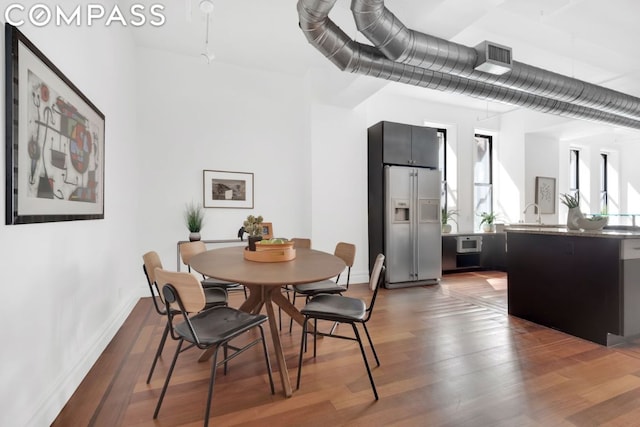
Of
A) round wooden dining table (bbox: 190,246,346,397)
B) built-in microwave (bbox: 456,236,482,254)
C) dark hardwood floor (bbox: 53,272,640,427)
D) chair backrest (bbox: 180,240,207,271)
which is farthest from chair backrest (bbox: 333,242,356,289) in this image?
built-in microwave (bbox: 456,236,482,254)

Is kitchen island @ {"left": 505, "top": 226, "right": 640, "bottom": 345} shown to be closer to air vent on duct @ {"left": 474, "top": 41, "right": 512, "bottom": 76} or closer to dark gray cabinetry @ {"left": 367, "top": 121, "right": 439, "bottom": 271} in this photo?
air vent on duct @ {"left": 474, "top": 41, "right": 512, "bottom": 76}

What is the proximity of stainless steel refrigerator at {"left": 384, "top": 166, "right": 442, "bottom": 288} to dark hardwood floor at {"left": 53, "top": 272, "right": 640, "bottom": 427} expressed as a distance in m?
1.75

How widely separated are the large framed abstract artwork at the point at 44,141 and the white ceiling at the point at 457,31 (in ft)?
4.12

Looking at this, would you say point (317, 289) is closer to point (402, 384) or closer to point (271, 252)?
point (271, 252)

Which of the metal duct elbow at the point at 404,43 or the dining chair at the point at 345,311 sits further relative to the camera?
the metal duct elbow at the point at 404,43

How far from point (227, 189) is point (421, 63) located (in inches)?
122

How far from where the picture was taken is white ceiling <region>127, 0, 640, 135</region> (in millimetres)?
2881

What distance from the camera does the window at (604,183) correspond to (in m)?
8.24

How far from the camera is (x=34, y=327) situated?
156 cm

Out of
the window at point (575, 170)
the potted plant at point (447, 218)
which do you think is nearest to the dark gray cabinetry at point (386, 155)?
the potted plant at point (447, 218)

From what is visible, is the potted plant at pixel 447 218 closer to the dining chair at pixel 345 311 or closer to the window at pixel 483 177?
the window at pixel 483 177

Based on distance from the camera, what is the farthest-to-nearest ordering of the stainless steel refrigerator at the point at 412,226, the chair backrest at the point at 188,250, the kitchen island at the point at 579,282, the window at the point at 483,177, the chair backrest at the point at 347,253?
1. the window at the point at 483,177
2. the stainless steel refrigerator at the point at 412,226
3. the chair backrest at the point at 188,250
4. the chair backrest at the point at 347,253
5. the kitchen island at the point at 579,282

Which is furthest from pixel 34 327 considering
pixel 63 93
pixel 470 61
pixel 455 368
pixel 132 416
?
pixel 470 61

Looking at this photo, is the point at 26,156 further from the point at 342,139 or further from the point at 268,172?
the point at 342,139
